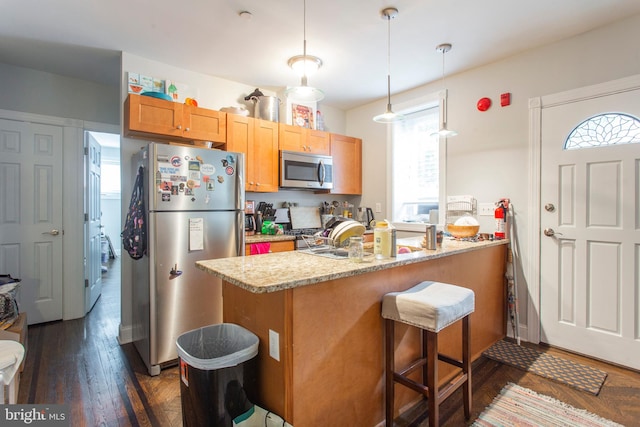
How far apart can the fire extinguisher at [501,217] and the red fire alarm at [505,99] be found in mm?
919

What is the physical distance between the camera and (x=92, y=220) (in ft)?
12.9

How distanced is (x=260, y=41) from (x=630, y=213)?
3.24 meters

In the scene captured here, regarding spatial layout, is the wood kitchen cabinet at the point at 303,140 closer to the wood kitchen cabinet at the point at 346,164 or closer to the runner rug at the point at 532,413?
the wood kitchen cabinet at the point at 346,164

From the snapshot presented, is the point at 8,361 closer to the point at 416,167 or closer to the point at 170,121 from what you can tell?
the point at 170,121

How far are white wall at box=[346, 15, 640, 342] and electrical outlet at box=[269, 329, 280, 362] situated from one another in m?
2.61

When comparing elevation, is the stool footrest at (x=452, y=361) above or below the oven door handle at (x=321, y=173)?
below

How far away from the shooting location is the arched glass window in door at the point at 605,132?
95.3 inches

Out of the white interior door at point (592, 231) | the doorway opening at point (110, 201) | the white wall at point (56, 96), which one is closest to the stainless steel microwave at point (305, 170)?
the white wall at point (56, 96)

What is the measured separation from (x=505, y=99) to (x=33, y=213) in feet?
16.0

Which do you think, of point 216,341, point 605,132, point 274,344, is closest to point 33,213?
point 216,341

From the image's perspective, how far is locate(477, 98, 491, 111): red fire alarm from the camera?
3.14m

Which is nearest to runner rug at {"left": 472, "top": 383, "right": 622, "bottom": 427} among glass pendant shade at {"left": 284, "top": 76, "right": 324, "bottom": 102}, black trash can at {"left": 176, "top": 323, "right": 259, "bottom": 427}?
black trash can at {"left": 176, "top": 323, "right": 259, "bottom": 427}

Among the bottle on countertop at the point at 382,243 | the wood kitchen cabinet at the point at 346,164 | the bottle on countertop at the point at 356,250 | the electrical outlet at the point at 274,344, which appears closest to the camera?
the electrical outlet at the point at 274,344

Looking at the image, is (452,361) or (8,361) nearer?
(8,361)
